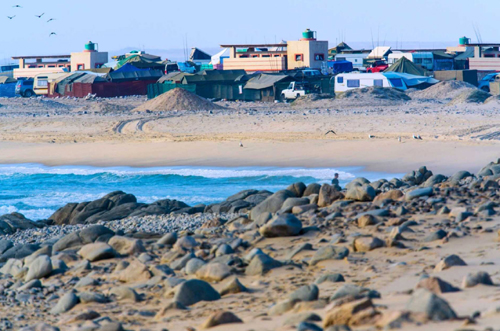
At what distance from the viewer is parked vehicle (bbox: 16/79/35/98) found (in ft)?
166

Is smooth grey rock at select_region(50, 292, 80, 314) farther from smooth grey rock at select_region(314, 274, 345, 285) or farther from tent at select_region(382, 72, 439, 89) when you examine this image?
tent at select_region(382, 72, 439, 89)

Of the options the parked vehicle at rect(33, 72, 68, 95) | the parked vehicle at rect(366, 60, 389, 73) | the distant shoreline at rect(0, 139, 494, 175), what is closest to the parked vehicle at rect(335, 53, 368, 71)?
the parked vehicle at rect(366, 60, 389, 73)

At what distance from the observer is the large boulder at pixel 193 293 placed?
5551 mm

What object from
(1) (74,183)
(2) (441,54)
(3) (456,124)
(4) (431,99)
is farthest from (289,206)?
(2) (441,54)

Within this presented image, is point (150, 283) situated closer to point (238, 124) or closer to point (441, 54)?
A: point (238, 124)

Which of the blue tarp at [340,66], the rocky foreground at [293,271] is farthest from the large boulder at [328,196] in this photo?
the blue tarp at [340,66]

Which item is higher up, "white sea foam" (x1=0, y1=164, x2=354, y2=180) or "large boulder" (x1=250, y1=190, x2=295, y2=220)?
"large boulder" (x1=250, y1=190, x2=295, y2=220)

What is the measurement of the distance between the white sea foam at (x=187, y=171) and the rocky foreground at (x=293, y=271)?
9.70m

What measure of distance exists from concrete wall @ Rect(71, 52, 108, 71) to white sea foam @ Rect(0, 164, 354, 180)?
4941 centimetres

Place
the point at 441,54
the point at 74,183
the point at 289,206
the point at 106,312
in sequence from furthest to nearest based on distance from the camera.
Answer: the point at 441,54 < the point at 74,183 < the point at 289,206 < the point at 106,312

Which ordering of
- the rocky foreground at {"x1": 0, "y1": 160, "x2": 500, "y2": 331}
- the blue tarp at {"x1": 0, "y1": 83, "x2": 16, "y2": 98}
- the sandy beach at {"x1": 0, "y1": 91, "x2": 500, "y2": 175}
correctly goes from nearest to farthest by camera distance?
the rocky foreground at {"x1": 0, "y1": 160, "x2": 500, "y2": 331} → the sandy beach at {"x1": 0, "y1": 91, "x2": 500, "y2": 175} → the blue tarp at {"x1": 0, "y1": 83, "x2": 16, "y2": 98}

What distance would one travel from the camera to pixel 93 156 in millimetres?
23953

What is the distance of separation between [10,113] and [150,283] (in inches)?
1309

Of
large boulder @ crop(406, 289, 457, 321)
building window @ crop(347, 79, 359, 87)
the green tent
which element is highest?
the green tent
